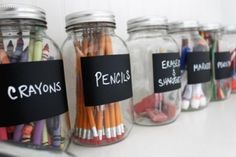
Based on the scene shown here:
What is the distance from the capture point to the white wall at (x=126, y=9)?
1.35ft

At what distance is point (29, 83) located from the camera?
0.87 ft

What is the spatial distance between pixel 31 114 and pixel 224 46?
0.46 m

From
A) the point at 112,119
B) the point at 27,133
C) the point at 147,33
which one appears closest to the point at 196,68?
the point at 147,33

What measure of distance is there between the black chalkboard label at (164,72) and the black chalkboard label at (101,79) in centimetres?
9

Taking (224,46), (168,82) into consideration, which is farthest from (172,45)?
(224,46)

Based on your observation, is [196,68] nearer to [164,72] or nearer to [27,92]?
[164,72]

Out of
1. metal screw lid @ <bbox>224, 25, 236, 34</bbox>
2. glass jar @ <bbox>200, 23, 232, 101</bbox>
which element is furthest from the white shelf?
metal screw lid @ <bbox>224, 25, 236, 34</bbox>

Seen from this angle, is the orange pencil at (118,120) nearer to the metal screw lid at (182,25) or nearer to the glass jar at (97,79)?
the glass jar at (97,79)

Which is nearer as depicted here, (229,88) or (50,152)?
(50,152)

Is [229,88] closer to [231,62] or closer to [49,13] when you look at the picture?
[231,62]

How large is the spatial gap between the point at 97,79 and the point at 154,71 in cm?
12

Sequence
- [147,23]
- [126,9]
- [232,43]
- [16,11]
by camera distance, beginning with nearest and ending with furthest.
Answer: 1. [16,11]
2. [147,23]
3. [126,9]
4. [232,43]

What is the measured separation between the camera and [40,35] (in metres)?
0.31

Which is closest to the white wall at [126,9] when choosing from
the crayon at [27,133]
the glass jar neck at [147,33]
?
the glass jar neck at [147,33]
